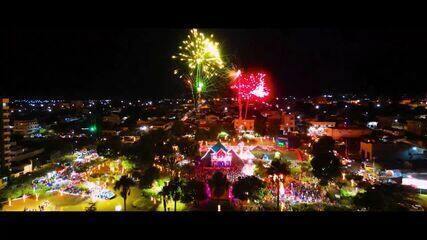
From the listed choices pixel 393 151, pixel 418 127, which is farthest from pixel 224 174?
pixel 418 127

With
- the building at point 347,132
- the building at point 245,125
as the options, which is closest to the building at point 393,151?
the building at point 347,132

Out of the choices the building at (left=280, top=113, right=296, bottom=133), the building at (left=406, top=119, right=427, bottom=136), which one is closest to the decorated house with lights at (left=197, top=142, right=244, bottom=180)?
the building at (left=280, top=113, right=296, bottom=133)

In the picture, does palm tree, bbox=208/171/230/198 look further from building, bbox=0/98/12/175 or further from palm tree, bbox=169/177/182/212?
building, bbox=0/98/12/175

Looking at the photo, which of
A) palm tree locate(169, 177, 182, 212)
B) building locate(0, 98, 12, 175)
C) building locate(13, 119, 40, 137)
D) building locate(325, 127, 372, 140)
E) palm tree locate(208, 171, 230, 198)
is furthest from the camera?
building locate(13, 119, 40, 137)

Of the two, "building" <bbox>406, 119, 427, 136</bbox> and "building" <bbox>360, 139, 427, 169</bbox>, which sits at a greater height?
"building" <bbox>406, 119, 427, 136</bbox>

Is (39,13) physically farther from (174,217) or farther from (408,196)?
(408,196)

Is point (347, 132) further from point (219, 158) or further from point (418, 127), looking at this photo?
point (219, 158)
